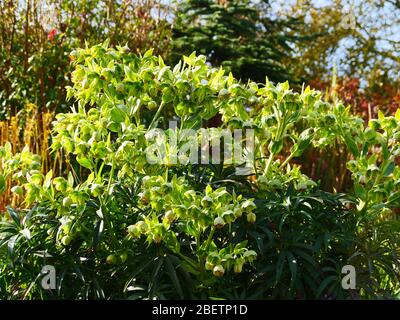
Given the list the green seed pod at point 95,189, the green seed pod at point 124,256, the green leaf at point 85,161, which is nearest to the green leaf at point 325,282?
the green seed pod at point 124,256

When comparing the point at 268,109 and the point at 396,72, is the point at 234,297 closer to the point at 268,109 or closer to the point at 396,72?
the point at 268,109

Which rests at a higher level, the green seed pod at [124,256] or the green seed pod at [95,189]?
the green seed pod at [95,189]

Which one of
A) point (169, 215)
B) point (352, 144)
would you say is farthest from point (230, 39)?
point (169, 215)

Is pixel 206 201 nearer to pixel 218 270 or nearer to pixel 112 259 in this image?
pixel 218 270

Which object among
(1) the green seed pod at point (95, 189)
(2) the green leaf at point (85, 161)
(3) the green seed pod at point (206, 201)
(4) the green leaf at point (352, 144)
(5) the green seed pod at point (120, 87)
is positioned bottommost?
(3) the green seed pod at point (206, 201)

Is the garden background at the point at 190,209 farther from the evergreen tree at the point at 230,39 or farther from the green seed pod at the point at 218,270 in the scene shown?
the evergreen tree at the point at 230,39

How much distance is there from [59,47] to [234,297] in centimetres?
438

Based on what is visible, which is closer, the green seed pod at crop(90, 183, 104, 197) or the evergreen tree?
the green seed pod at crop(90, 183, 104, 197)

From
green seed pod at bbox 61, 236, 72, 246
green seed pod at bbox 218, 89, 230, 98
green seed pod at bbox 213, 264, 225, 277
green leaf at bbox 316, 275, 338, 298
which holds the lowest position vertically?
green leaf at bbox 316, 275, 338, 298

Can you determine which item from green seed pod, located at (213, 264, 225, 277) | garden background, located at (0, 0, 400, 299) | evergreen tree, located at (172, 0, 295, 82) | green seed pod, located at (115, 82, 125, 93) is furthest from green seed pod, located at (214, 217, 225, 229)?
evergreen tree, located at (172, 0, 295, 82)

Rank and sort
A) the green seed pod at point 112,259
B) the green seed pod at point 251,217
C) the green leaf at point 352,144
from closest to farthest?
the green seed pod at point 251,217 < the green seed pod at point 112,259 < the green leaf at point 352,144

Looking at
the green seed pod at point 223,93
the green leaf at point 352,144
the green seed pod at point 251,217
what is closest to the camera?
the green seed pod at point 251,217

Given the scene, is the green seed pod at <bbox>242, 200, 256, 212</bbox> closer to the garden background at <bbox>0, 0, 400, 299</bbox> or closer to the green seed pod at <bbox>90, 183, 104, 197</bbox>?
the garden background at <bbox>0, 0, 400, 299</bbox>

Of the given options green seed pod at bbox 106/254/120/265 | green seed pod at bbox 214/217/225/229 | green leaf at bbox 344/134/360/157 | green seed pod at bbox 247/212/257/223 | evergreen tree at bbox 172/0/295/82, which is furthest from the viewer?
evergreen tree at bbox 172/0/295/82
